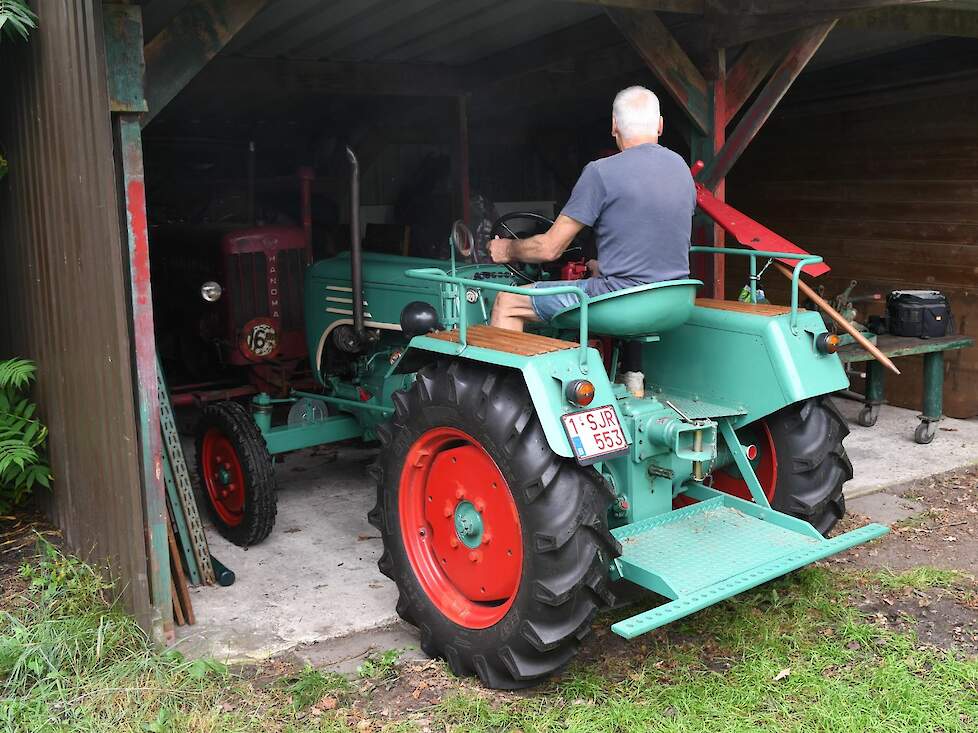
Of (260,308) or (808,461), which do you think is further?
(260,308)

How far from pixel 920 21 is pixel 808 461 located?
3198 mm

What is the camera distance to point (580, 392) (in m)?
2.71

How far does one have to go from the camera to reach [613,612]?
347cm

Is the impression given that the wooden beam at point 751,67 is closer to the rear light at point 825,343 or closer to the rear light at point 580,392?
the rear light at point 825,343

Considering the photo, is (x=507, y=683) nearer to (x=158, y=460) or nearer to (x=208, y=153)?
(x=158, y=460)

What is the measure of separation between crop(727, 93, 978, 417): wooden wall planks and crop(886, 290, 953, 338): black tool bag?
0.46 meters

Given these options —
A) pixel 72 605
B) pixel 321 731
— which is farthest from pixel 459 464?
pixel 72 605

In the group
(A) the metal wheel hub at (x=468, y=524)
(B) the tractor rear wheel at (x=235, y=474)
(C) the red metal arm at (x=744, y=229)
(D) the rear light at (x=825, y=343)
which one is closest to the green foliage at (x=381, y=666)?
(A) the metal wheel hub at (x=468, y=524)

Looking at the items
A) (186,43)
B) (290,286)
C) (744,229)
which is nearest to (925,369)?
(744,229)

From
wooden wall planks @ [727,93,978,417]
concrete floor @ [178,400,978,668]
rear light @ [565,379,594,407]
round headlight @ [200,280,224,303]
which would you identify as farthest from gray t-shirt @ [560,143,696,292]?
wooden wall planks @ [727,93,978,417]

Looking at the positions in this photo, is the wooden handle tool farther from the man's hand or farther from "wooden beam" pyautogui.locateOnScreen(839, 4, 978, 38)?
"wooden beam" pyautogui.locateOnScreen(839, 4, 978, 38)

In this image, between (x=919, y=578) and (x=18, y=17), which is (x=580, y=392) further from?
(x=18, y=17)

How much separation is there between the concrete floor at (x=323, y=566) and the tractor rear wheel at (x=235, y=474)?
3.8 inches

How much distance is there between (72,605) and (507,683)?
4.85 ft
